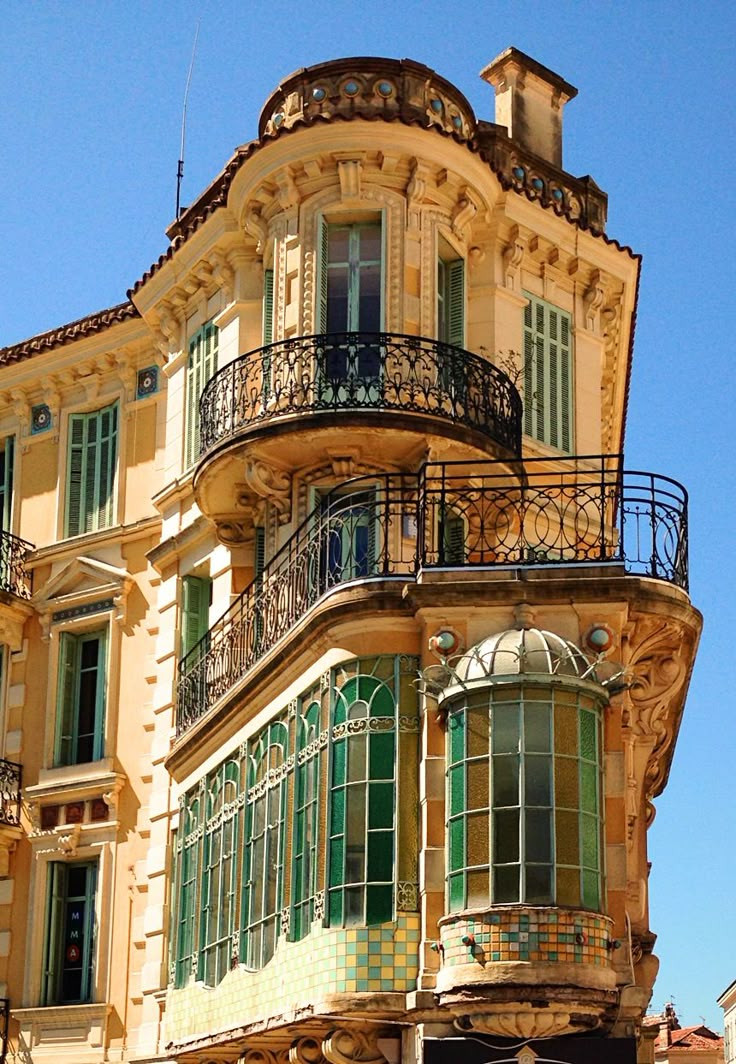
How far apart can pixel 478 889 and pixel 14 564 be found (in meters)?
13.6

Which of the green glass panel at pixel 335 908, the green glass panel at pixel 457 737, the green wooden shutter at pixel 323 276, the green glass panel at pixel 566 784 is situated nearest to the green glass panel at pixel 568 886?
the green glass panel at pixel 566 784

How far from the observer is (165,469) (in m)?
25.5

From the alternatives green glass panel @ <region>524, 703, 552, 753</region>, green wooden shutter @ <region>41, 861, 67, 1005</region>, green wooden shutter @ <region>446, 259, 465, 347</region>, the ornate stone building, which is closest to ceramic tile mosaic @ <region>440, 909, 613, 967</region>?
the ornate stone building

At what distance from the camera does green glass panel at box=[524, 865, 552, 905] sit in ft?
50.4

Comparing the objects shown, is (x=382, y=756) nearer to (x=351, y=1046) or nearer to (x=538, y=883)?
(x=538, y=883)

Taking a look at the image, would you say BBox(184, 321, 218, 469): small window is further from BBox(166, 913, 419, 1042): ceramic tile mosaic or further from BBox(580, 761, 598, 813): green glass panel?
BBox(580, 761, 598, 813): green glass panel

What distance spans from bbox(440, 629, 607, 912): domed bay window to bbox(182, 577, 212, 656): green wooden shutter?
8571mm

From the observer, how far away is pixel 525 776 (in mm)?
15656

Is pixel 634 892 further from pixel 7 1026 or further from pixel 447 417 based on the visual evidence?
pixel 7 1026

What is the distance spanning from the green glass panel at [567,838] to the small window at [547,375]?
848 centimetres

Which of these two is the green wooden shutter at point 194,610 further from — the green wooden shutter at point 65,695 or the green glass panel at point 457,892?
the green glass panel at point 457,892

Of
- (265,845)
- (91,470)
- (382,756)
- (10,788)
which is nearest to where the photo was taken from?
(382,756)

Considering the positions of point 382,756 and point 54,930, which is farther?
point 54,930

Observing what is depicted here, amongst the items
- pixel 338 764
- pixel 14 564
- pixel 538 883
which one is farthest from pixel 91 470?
pixel 538 883
